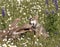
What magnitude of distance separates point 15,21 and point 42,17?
1.60 metres

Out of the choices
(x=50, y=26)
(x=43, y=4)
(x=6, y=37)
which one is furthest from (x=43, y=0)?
(x=6, y=37)

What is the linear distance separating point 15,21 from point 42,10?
89.6 inches

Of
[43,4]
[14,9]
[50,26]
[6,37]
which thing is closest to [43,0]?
[43,4]

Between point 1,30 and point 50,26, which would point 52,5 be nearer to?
point 50,26

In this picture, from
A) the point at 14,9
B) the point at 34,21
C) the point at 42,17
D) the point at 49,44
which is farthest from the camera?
the point at 14,9

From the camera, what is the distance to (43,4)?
14.3 meters

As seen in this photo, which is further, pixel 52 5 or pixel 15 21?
pixel 52 5

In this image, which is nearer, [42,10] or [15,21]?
[15,21]

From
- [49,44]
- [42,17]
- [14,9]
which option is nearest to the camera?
[49,44]

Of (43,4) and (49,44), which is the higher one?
(43,4)

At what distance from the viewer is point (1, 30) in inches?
462

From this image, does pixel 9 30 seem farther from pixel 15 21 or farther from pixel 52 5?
pixel 52 5

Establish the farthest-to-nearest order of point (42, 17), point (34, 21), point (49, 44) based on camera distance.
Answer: point (42, 17), point (34, 21), point (49, 44)

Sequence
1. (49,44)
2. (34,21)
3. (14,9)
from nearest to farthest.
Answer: (49,44) < (34,21) < (14,9)
